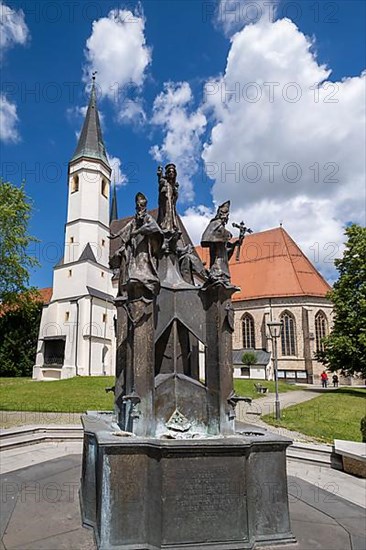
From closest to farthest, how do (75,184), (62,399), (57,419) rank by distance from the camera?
(57,419) → (62,399) → (75,184)

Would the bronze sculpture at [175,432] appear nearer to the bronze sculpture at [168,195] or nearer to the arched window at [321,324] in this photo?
the bronze sculpture at [168,195]

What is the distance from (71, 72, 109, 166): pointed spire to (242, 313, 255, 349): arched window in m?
24.1

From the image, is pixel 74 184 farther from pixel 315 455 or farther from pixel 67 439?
pixel 315 455

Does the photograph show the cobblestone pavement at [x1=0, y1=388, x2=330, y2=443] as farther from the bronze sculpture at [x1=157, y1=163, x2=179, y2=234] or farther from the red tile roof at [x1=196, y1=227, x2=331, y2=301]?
the red tile roof at [x1=196, y1=227, x2=331, y2=301]

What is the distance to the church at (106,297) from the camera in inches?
1428

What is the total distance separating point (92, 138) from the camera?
43.5 m

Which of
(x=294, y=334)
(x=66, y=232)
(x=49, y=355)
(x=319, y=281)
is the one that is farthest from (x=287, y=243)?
(x=49, y=355)

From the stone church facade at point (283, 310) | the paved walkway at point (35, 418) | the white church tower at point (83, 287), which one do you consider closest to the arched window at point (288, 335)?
the stone church facade at point (283, 310)

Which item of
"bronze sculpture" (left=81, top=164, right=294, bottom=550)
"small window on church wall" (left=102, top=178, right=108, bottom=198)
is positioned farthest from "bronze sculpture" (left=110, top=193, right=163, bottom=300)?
"small window on church wall" (left=102, top=178, right=108, bottom=198)

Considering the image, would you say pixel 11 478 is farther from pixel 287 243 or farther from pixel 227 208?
pixel 287 243

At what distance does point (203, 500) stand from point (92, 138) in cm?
4418

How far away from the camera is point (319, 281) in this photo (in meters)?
47.8

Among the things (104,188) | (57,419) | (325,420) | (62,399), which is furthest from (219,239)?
(104,188)

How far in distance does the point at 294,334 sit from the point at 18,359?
29.3m
